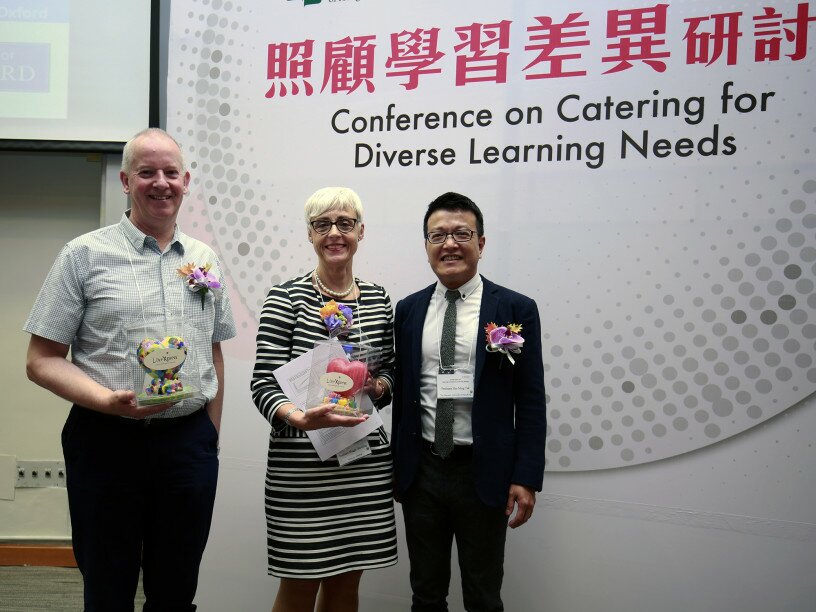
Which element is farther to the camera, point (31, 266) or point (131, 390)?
point (31, 266)

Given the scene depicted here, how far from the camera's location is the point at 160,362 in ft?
5.59

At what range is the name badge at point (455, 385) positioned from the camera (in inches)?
83.4

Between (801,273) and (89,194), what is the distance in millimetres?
3676

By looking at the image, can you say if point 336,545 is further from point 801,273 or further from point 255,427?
point 801,273

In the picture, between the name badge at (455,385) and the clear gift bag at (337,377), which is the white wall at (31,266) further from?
the name badge at (455,385)

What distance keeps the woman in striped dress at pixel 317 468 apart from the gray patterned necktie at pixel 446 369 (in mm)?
199

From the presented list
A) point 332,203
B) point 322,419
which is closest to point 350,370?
point 322,419

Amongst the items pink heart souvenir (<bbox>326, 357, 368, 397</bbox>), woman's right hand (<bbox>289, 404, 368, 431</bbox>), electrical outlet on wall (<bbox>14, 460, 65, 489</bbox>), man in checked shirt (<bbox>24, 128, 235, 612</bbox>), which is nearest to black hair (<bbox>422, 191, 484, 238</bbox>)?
pink heart souvenir (<bbox>326, 357, 368, 397</bbox>)

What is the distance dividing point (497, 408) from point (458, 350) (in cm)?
23

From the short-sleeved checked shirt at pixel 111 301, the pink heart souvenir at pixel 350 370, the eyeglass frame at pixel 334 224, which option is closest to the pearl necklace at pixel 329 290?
the eyeglass frame at pixel 334 224

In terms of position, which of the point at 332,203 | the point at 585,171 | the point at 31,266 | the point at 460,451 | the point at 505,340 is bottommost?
the point at 460,451

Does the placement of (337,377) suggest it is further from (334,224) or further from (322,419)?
(334,224)

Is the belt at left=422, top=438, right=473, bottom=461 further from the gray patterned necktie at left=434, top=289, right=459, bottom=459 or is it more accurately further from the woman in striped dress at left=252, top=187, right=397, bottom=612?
the woman in striped dress at left=252, top=187, right=397, bottom=612

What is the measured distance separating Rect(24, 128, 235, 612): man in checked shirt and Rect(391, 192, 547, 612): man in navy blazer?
0.65m
